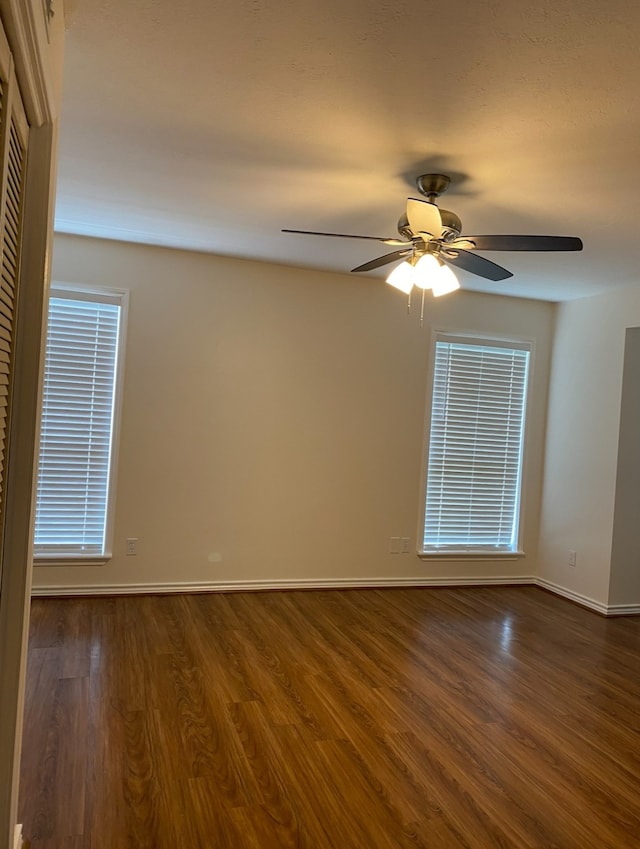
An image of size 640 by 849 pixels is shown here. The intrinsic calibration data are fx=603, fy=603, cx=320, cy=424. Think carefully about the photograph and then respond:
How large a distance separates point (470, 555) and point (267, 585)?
1.88m

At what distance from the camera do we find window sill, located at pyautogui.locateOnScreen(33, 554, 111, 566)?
430 cm

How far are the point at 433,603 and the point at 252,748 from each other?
257 cm

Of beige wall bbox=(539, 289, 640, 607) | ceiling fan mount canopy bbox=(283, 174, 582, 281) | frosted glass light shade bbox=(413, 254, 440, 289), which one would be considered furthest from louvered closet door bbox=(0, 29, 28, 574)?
beige wall bbox=(539, 289, 640, 607)

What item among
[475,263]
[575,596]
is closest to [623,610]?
[575,596]

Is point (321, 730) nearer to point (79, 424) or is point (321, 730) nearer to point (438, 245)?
point (438, 245)

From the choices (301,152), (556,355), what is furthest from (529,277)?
(301,152)

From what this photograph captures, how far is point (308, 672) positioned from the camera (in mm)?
3375

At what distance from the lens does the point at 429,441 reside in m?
5.30

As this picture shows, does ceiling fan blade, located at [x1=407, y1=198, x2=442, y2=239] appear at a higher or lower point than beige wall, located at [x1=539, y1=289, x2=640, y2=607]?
higher

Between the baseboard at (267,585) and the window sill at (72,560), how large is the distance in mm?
163

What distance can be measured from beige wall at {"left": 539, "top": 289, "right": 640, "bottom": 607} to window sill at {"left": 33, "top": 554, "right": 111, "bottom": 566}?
3806 millimetres

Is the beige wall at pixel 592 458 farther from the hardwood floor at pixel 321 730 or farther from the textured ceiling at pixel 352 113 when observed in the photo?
the textured ceiling at pixel 352 113

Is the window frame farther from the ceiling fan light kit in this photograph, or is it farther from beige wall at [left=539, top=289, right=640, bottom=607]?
the ceiling fan light kit

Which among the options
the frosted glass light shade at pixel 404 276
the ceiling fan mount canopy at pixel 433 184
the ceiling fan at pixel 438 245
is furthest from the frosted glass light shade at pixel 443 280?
the ceiling fan mount canopy at pixel 433 184
